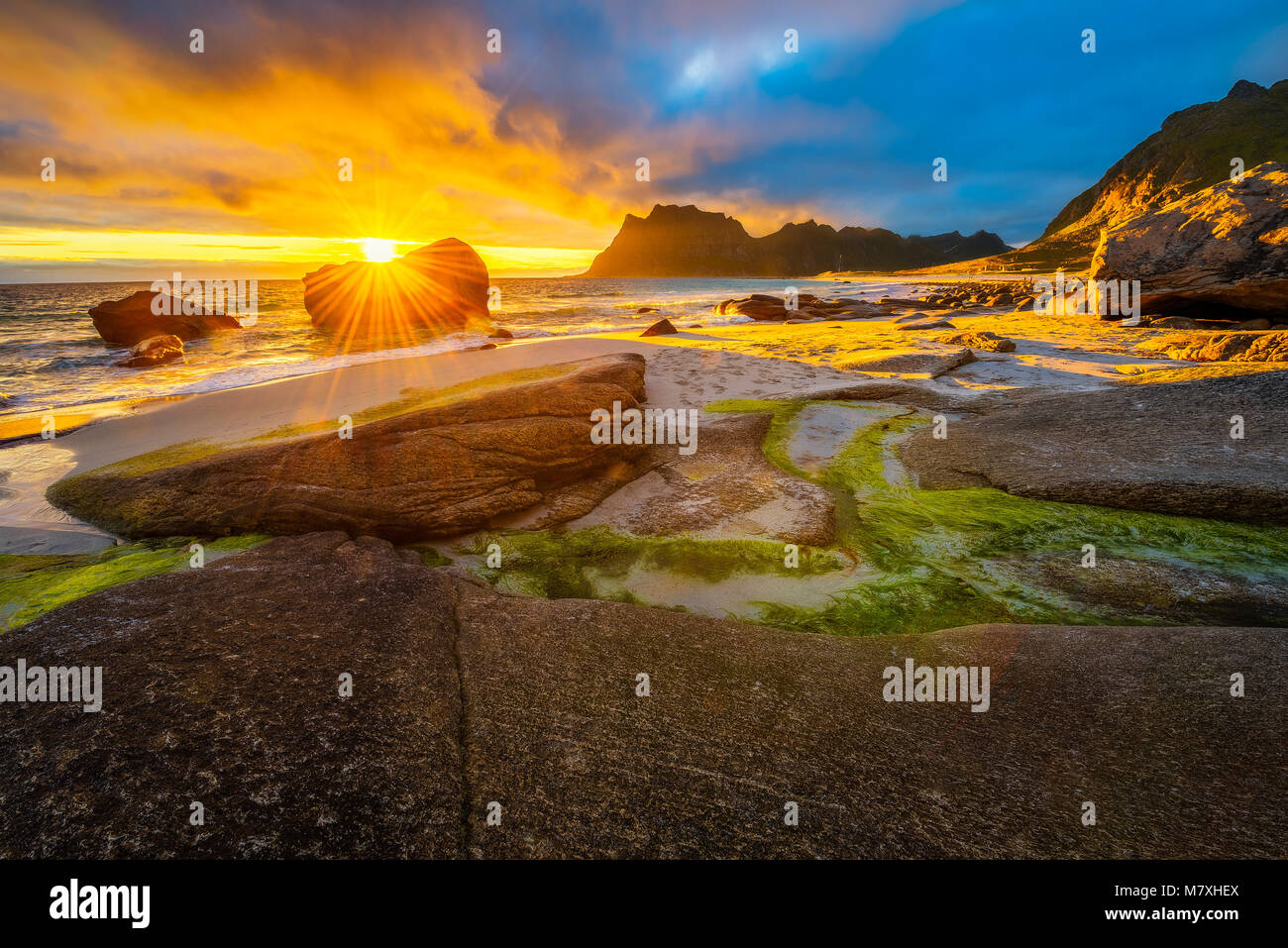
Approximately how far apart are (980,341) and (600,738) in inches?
1013

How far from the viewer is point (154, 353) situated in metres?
27.8

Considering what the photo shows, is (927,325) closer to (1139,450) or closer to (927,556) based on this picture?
(1139,450)

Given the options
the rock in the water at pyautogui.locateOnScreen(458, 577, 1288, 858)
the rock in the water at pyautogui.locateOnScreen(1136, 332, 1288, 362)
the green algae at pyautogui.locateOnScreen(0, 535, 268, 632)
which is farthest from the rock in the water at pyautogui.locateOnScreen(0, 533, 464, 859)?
the rock in the water at pyautogui.locateOnScreen(1136, 332, 1288, 362)

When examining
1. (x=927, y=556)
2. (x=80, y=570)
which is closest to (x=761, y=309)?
(x=927, y=556)

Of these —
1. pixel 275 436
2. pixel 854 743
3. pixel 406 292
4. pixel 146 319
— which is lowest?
pixel 854 743

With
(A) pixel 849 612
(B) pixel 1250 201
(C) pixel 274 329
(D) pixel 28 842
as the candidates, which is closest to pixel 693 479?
(A) pixel 849 612

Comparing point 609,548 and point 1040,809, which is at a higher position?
point 609,548

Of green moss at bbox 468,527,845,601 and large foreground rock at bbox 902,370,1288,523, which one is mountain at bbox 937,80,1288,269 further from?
green moss at bbox 468,527,845,601

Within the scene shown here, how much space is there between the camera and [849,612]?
6.71m

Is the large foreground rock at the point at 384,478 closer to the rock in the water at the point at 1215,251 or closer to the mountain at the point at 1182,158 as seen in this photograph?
the rock in the water at the point at 1215,251

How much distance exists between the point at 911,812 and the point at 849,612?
11.6ft

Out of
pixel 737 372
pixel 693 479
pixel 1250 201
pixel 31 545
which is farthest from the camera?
pixel 1250 201

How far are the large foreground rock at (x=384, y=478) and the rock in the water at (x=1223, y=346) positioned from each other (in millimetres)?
18114
